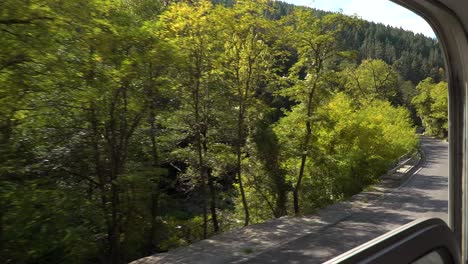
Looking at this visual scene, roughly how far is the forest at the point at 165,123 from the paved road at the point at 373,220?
1.93 metres

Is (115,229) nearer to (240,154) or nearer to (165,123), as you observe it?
(165,123)

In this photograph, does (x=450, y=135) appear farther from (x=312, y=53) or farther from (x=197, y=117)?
(x=312, y=53)

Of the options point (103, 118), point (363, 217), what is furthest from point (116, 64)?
point (363, 217)

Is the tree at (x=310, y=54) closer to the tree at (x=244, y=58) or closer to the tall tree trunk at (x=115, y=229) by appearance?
the tree at (x=244, y=58)

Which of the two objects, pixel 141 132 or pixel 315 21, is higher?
pixel 315 21

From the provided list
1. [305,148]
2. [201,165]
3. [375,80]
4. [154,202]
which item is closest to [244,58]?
[201,165]

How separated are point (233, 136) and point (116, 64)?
6311 mm

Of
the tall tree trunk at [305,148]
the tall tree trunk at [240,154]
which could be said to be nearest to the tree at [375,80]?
the tall tree trunk at [305,148]

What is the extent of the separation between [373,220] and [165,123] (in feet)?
22.7

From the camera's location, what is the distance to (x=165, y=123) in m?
10.2

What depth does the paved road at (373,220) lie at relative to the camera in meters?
8.66

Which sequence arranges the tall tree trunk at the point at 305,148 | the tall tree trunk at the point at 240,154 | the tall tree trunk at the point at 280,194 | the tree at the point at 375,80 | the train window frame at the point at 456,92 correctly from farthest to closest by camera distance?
the tree at the point at 375,80 < the tall tree trunk at the point at 280,194 < the tall tree trunk at the point at 305,148 < the tall tree trunk at the point at 240,154 < the train window frame at the point at 456,92

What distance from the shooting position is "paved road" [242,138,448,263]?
28.4 ft

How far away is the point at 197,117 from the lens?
1254 centimetres
